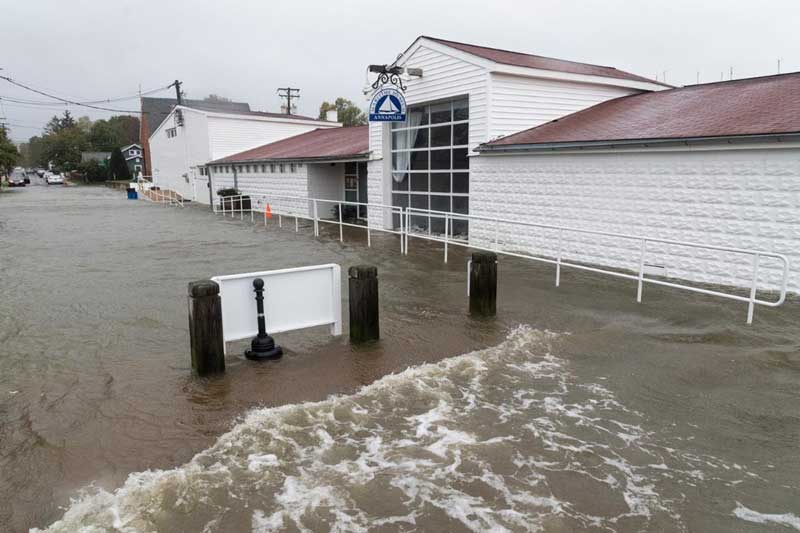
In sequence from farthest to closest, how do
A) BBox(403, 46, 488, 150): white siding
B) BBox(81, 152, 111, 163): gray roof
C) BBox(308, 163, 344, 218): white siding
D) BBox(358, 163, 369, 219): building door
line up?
BBox(81, 152, 111, 163): gray roof < BBox(308, 163, 344, 218): white siding < BBox(358, 163, 369, 219): building door < BBox(403, 46, 488, 150): white siding

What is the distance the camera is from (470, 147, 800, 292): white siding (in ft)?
29.8

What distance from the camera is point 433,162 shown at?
16.3 metres

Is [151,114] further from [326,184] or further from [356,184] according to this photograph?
[356,184]

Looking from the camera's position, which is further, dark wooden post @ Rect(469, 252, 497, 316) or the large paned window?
the large paned window

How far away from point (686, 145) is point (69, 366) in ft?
31.9

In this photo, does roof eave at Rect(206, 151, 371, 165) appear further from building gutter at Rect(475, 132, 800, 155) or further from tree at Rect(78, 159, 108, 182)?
tree at Rect(78, 159, 108, 182)

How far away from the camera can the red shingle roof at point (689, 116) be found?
967 centimetres

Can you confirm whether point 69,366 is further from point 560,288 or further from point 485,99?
point 485,99

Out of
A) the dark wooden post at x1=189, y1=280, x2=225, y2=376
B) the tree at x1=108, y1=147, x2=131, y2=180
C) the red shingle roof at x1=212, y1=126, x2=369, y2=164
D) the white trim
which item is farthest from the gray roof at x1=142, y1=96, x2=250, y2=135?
the dark wooden post at x1=189, y1=280, x2=225, y2=376

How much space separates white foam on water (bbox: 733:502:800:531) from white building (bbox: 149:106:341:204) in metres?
33.7

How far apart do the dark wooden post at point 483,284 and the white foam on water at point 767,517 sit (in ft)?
14.3

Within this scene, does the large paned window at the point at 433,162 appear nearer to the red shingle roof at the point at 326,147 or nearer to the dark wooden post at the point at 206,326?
the red shingle roof at the point at 326,147

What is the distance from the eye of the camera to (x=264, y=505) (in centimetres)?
365

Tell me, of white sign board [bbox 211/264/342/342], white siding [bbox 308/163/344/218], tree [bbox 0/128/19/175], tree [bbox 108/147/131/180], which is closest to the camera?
white sign board [bbox 211/264/342/342]
